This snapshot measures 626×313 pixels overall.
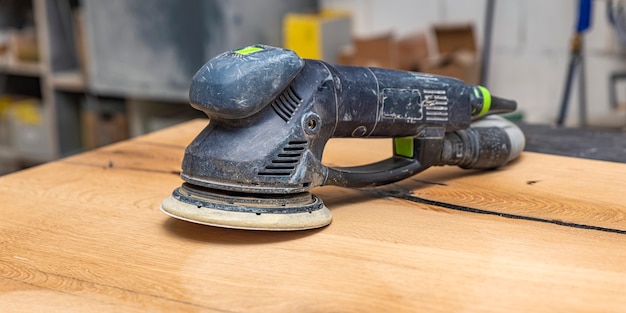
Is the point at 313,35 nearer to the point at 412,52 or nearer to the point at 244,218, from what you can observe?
the point at 412,52

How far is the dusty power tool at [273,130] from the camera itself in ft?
2.80

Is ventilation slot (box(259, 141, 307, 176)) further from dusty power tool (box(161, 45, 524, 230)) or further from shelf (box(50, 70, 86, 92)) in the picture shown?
shelf (box(50, 70, 86, 92))

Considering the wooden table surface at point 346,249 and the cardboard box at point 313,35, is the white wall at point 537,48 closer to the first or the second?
the cardboard box at point 313,35

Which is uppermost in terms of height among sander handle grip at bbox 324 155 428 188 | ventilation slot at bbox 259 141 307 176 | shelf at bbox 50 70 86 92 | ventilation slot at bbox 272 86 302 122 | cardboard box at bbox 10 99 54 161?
ventilation slot at bbox 272 86 302 122

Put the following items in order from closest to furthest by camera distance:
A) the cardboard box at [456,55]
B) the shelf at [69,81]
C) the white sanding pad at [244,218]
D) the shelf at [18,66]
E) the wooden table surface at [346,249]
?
the wooden table surface at [346,249]
the white sanding pad at [244,218]
the cardboard box at [456,55]
the shelf at [69,81]
the shelf at [18,66]

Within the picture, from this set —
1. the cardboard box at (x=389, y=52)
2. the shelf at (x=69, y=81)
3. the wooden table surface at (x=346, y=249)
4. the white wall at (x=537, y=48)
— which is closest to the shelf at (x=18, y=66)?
the shelf at (x=69, y=81)

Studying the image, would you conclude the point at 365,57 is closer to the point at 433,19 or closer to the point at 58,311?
the point at 433,19

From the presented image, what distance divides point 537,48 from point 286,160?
1.51 m

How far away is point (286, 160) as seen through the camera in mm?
872

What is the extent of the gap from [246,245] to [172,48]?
1502 mm

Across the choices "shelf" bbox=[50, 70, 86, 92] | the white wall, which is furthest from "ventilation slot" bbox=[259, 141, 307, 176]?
"shelf" bbox=[50, 70, 86, 92]

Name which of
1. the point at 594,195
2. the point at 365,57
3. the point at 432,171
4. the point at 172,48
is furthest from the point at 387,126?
the point at 172,48

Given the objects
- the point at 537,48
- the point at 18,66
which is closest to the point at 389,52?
the point at 537,48

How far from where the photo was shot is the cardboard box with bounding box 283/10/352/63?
218 centimetres
